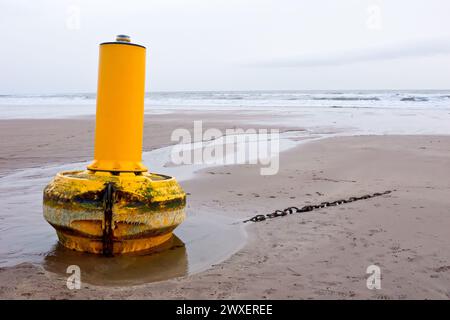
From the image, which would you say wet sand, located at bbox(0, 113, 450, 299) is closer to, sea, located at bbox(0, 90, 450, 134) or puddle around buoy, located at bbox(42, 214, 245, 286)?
puddle around buoy, located at bbox(42, 214, 245, 286)

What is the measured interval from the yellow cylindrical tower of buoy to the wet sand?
862 mm

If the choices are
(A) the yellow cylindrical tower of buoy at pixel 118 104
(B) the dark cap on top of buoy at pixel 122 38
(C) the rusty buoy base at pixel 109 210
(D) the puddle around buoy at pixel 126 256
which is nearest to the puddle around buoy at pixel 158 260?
(D) the puddle around buoy at pixel 126 256

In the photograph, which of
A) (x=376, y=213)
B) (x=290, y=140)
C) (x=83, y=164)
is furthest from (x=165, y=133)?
(x=376, y=213)

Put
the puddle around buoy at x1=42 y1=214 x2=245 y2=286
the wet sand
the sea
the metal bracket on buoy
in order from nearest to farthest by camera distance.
→ the wet sand < the puddle around buoy at x1=42 y1=214 x2=245 y2=286 < the metal bracket on buoy < the sea

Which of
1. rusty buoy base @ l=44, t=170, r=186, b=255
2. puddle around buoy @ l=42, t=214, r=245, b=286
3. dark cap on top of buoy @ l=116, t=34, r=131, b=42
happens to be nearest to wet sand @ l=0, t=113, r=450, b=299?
puddle around buoy @ l=42, t=214, r=245, b=286

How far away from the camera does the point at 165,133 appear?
43.2 feet

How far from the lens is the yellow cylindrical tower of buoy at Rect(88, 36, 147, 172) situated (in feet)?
10.7

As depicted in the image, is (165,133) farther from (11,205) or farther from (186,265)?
(186,265)

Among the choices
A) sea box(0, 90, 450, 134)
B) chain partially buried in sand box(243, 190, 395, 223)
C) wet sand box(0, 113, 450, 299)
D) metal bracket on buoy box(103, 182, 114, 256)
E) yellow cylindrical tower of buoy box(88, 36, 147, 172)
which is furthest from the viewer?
sea box(0, 90, 450, 134)

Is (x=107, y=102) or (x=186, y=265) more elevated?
(x=107, y=102)

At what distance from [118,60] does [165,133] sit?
995 centimetres

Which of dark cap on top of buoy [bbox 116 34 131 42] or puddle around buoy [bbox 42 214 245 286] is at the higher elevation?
dark cap on top of buoy [bbox 116 34 131 42]

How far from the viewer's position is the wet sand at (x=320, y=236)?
270cm

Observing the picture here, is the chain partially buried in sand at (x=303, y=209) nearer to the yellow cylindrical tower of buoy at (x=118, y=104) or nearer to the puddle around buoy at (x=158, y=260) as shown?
the puddle around buoy at (x=158, y=260)
